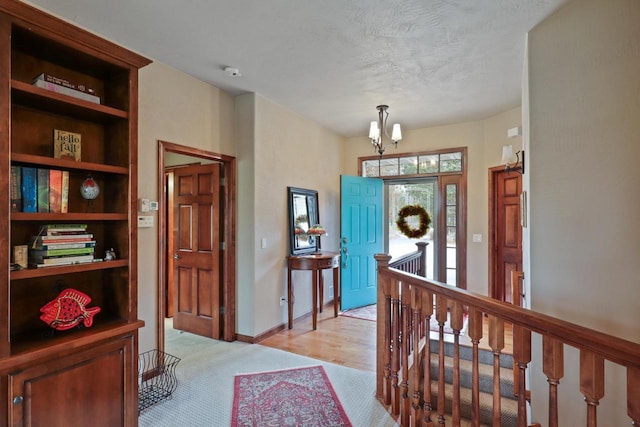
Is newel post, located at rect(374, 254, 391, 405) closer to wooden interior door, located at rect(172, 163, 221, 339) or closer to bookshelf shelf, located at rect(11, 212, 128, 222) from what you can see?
bookshelf shelf, located at rect(11, 212, 128, 222)

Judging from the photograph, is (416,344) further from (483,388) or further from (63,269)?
(63,269)

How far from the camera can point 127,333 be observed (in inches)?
76.8

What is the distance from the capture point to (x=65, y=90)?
71.1 inches

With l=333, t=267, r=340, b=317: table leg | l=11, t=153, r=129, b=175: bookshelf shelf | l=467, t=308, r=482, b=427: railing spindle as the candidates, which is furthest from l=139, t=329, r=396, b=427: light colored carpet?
l=11, t=153, r=129, b=175: bookshelf shelf

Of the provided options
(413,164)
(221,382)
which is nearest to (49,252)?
(221,382)

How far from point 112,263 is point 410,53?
2.64m

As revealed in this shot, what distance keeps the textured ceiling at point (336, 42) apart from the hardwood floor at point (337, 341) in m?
2.65

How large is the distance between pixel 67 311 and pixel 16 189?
2.26 feet

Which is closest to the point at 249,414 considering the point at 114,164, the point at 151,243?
the point at 151,243

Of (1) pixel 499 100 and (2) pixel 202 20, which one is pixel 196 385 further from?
(1) pixel 499 100

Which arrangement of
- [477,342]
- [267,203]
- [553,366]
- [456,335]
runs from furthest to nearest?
[267,203], [456,335], [477,342], [553,366]

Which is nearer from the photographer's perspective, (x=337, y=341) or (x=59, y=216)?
(x=59, y=216)

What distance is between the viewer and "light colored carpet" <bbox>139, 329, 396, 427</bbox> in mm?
2262

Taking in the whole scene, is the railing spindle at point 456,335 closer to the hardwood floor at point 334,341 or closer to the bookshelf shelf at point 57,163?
the hardwood floor at point 334,341
